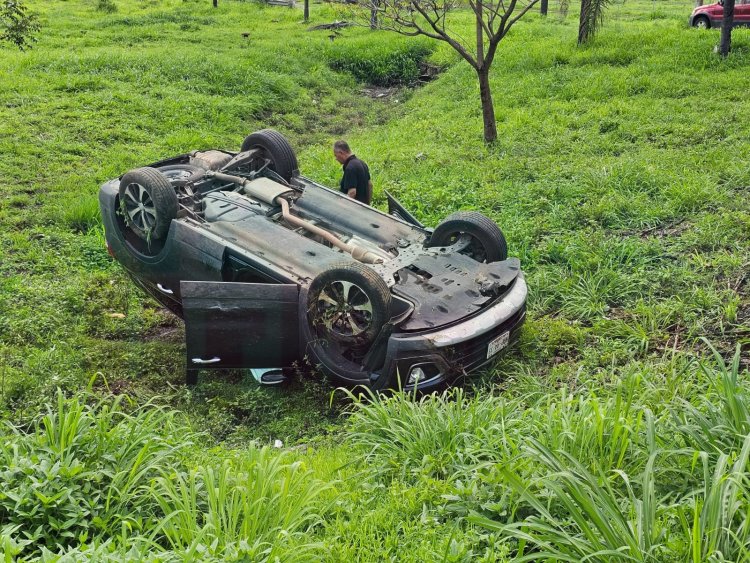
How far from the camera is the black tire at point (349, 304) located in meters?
5.31

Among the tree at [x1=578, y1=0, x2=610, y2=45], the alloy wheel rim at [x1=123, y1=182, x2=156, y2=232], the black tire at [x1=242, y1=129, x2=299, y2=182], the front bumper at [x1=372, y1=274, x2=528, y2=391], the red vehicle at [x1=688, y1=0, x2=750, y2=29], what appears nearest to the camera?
the front bumper at [x1=372, y1=274, x2=528, y2=391]

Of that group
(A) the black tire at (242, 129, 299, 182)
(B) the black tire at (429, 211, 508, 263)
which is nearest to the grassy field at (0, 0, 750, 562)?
(B) the black tire at (429, 211, 508, 263)

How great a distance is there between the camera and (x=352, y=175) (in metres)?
8.05

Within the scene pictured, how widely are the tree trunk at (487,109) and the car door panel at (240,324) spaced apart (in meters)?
6.76

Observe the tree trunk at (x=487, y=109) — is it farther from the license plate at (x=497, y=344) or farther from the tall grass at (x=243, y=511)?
the tall grass at (x=243, y=511)

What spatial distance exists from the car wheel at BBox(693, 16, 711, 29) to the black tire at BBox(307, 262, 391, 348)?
17.3m

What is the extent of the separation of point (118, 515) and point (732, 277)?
5563 mm

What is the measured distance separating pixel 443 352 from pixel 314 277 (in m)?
1.16

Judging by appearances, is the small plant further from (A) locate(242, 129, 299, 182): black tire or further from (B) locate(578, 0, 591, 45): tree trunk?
(A) locate(242, 129, 299, 182): black tire

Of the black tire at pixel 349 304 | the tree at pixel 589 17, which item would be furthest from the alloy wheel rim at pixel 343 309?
the tree at pixel 589 17

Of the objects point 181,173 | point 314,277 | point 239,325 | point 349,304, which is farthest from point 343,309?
point 181,173

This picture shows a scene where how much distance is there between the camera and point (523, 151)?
10883 mm

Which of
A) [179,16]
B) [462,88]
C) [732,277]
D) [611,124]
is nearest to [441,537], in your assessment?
[732,277]

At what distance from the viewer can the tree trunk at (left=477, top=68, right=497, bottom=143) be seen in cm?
1145
